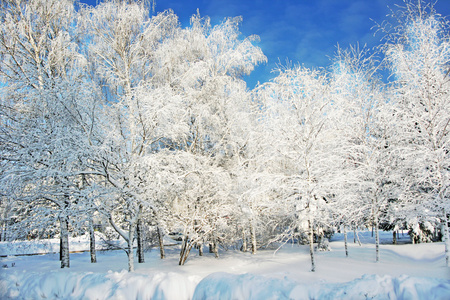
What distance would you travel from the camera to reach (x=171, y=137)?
10359 mm

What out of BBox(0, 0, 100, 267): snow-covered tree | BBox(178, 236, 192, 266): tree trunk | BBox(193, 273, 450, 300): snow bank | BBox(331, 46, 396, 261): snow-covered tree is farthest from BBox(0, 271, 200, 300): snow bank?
BBox(331, 46, 396, 261): snow-covered tree

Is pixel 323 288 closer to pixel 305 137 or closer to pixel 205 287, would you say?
pixel 205 287

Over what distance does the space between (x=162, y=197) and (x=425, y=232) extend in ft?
60.0

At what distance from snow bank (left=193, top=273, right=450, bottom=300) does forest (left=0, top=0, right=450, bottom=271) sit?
389 centimetres

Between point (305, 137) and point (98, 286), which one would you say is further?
point (305, 137)

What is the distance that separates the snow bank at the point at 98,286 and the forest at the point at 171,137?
2.12 meters

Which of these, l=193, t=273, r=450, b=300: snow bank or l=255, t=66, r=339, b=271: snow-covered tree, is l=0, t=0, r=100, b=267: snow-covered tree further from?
l=255, t=66, r=339, b=271: snow-covered tree

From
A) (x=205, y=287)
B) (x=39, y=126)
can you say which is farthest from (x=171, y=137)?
(x=205, y=287)

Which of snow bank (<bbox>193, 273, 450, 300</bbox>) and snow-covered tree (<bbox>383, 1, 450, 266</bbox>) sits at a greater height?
snow-covered tree (<bbox>383, 1, 450, 266</bbox>)

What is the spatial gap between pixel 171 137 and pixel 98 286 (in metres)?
5.66

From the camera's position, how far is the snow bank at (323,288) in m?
4.15

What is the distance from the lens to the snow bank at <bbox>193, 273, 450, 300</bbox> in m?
4.15

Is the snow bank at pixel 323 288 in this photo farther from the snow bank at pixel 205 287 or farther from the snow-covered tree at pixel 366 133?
the snow-covered tree at pixel 366 133

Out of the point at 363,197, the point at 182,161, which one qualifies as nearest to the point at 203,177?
the point at 182,161
